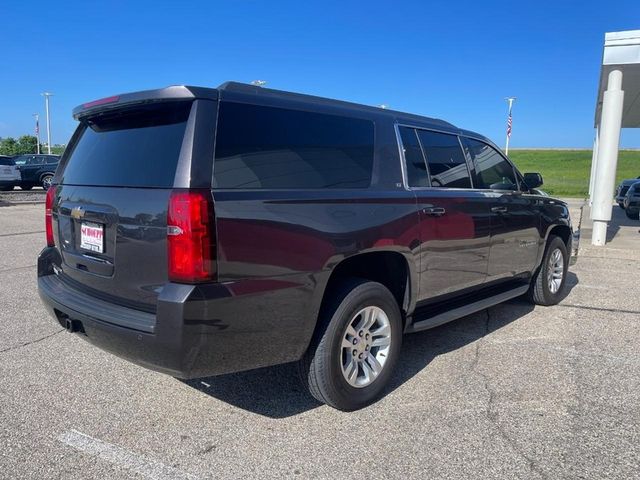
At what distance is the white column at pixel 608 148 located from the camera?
10031mm

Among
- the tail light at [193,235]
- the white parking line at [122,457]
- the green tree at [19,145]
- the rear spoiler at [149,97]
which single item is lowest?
the white parking line at [122,457]

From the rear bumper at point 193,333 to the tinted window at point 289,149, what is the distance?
59 centimetres

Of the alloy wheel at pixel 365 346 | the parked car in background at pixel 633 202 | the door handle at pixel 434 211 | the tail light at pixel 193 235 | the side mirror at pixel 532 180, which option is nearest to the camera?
the tail light at pixel 193 235

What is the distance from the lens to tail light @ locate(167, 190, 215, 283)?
2.51 metres

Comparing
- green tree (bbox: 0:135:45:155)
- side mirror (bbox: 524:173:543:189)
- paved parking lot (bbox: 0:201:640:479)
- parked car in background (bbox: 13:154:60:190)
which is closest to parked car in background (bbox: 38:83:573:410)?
paved parking lot (bbox: 0:201:640:479)

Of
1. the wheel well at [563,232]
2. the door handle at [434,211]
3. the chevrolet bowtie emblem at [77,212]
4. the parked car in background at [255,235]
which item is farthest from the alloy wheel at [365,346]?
the wheel well at [563,232]

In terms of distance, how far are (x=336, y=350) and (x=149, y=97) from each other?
1797 millimetres

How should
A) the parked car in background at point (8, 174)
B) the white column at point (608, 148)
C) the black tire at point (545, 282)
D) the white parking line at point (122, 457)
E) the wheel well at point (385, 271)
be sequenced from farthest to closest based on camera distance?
the parked car in background at point (8, 174) < the white column at point (608, 148) < the black tire at point (545, 282) < the wheel well at point (385, 271) < the white parking line at point (122, 457)

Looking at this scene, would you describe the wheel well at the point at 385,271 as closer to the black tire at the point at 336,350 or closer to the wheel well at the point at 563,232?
the black tire at the point at 336,350

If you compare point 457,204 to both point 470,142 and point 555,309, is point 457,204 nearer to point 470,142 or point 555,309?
point 470,142

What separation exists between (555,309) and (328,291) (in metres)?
3.66

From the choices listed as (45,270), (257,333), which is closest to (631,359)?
(257,333)

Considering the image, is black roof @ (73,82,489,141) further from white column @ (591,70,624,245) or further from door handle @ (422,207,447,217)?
white column @ (591,70,624,245)

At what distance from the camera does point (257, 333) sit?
2754mm
